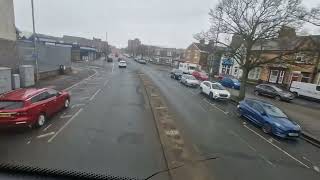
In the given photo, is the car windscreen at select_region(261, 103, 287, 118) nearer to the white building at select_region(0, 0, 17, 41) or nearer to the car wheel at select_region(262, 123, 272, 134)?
the car wheel at select_region(262, 123, 272, 134)

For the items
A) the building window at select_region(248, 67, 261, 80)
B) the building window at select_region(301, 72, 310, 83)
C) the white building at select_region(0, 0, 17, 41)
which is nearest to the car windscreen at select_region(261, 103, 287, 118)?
the white building at select_region(0, 0, 17, 41)

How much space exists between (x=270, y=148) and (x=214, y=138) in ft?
7.88

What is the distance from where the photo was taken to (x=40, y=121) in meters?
10.6

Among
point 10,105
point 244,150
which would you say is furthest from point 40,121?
point 244,150

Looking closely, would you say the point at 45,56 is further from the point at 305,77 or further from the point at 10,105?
the point at 305,77

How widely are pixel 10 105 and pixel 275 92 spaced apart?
25353 millimetres

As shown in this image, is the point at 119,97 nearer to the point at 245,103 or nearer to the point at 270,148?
the point at 245,103

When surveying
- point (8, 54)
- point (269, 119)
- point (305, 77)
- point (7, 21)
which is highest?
point (7, 21)

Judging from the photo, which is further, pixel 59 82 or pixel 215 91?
pixel 59 82

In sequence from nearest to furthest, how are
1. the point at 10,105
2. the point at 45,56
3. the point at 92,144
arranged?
the point at 92,144, the point at 10,105, the point at 45,56

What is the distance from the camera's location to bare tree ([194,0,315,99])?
764 inches

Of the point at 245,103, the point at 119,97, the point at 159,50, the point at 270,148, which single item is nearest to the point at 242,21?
the point at 245,103

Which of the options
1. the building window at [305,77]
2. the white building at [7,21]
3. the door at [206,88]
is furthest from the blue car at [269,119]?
the building window at [305,77]

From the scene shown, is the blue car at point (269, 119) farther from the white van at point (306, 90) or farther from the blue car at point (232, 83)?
the blue car at point (232, 83)
